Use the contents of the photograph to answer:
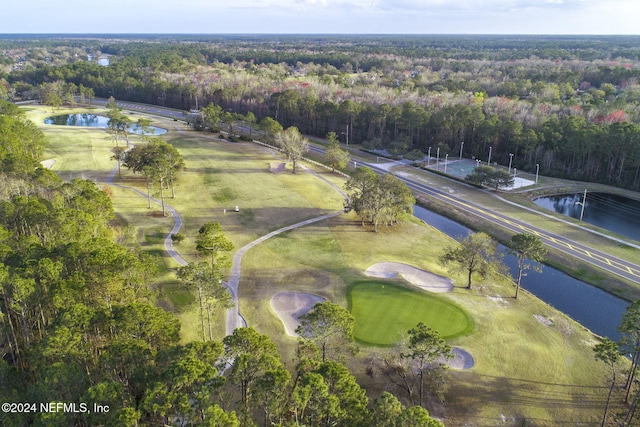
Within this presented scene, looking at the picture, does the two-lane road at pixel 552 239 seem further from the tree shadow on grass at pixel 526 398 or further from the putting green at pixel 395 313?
the tree shadow on grass at pixel 526 398

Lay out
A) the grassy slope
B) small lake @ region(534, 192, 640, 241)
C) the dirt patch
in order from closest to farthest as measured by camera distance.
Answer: the grassy slope
small lake @ region(534, 192, 640, 241)
the dirt patch

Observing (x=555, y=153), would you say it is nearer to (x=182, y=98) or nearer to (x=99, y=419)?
(x=99, y=419)

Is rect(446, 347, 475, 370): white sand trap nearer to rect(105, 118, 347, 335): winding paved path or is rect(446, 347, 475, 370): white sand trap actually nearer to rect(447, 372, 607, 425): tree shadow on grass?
rect(447, 372, 607, 425): tree shadow on grass

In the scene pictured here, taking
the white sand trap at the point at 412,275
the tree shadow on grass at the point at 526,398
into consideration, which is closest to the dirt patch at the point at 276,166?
the white sand trap at the point at 412,275

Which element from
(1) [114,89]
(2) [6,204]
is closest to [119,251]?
(2) [6,204]

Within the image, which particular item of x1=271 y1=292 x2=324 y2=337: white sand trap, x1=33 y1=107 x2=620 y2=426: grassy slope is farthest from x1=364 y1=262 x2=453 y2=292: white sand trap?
x1=271 y1=292 x2=324 y2=337: white sand trap

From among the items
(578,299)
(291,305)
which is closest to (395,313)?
(291,305)
